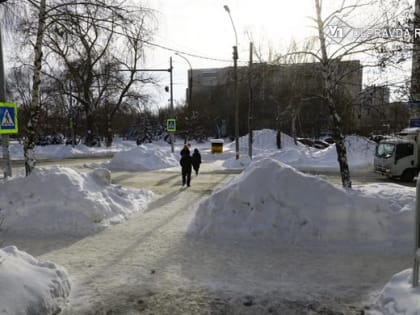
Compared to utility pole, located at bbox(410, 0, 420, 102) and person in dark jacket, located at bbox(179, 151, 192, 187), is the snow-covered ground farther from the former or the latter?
person in dark jacket, located at bbox(179, 151, 192, 187)

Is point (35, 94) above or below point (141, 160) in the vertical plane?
above

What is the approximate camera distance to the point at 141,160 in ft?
74.6

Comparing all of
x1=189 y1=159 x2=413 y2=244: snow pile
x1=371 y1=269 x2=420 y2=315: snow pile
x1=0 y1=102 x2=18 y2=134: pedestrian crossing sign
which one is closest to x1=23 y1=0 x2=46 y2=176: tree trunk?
x1=0 y1=102 x2=18 y2=134: pedestrian crossing sign

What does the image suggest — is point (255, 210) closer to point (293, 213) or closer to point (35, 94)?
point (293, 213)

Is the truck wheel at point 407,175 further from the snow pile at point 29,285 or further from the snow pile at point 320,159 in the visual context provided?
the snow pile at point 29,285

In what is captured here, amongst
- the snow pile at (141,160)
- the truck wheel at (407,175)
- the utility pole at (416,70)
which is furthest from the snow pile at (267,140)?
the utility pole at (416,70)

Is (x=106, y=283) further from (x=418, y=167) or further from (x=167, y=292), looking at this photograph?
(x=418, y=167)

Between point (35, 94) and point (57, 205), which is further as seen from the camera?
point (35, 94)

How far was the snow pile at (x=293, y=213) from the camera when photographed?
273 inches

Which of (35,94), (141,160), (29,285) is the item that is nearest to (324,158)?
(141,160)

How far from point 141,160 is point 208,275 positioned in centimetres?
1787

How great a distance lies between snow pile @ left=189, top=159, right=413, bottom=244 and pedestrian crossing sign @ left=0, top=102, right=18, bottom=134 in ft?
20.3

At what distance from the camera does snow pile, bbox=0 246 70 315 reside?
3.95m

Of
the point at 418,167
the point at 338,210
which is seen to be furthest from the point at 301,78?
the point at 418,167
